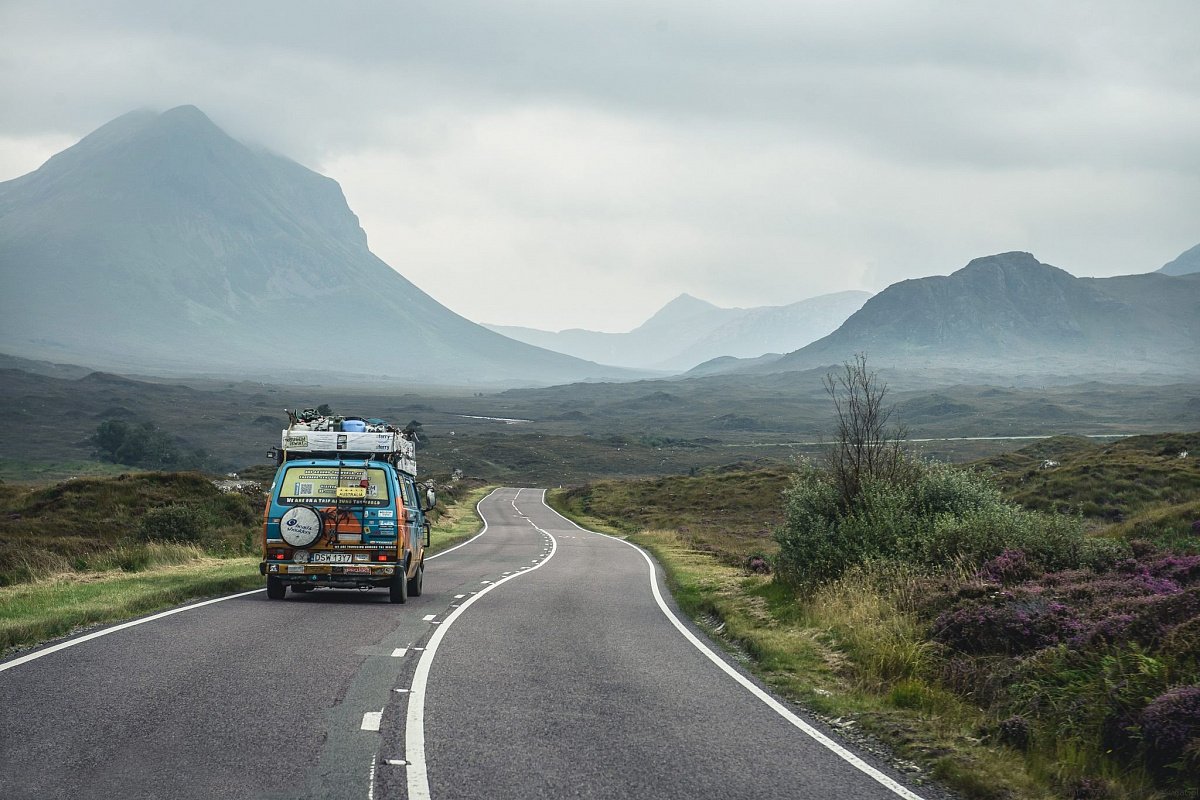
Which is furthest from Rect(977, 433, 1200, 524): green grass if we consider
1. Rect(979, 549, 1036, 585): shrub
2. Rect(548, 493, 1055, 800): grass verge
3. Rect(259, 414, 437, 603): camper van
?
Rect(259, 414, 437, 603): camper van

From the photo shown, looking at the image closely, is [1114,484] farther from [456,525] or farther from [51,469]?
[51,469]

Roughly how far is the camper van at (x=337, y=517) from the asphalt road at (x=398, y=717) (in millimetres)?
1652

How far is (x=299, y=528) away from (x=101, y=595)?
3.13m

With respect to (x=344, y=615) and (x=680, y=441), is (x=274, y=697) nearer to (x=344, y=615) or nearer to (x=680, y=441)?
(x=344, y=615)

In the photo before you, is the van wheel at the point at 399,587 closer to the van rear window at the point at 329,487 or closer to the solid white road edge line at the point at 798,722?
the van rear window at the point at 329,487

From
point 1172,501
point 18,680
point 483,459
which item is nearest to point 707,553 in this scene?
point 1172,501

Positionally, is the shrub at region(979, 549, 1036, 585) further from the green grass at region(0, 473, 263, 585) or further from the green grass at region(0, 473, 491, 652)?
the green grass at region(0, 473, 263, 585)

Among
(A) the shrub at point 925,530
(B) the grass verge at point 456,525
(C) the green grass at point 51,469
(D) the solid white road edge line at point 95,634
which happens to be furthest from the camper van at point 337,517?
(C) the green grass at point 51,469

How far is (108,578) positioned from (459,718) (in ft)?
42.4

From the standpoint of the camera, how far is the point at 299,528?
51.5 ft

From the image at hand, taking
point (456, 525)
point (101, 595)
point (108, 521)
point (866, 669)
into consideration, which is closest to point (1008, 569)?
point (866, 669)

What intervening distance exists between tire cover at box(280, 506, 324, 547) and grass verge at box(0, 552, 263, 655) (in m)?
1.90

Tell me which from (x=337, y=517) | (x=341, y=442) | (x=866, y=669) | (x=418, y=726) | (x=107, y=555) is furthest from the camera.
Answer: (x=107, y=555)

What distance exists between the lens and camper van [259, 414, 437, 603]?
1577cm
